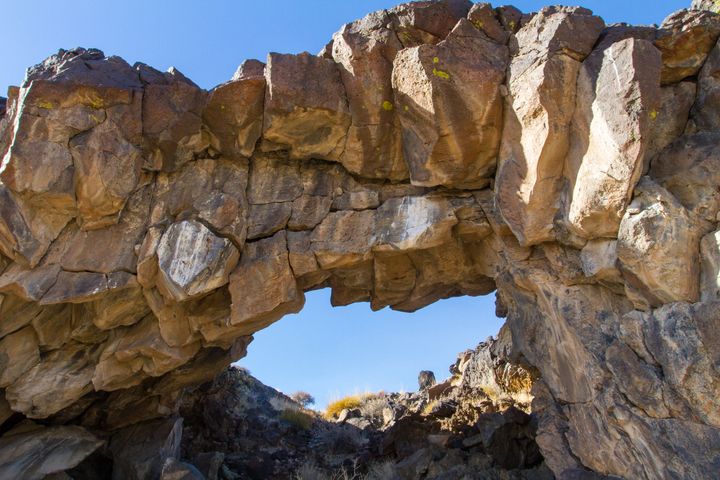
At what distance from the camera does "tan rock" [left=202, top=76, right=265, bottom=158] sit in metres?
8.45

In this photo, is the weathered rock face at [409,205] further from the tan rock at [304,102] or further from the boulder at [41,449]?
the boulder at [41,449]

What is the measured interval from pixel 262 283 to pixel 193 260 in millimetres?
1098

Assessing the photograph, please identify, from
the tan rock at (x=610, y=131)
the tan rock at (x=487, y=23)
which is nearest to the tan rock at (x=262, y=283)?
the tan rock at (x=610, y=131)

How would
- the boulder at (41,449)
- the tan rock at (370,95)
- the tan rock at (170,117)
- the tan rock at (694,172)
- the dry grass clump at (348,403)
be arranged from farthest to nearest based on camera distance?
1. the dry grass clump at (348,403)
2. the boulder at (41,449)
3. the tan rock at (170,117)
4. the tan rock at (370,95)
5. the tan rock at (694,172)

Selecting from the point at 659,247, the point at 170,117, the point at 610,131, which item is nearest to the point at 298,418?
the point at 170,117

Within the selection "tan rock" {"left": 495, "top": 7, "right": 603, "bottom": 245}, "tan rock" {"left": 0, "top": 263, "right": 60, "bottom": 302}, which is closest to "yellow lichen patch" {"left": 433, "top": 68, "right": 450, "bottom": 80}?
"tan rock" {"left": 495, "top": 7, "right": 603, "bottom": 245}

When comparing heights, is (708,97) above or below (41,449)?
above

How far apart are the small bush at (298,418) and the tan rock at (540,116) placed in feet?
40.4

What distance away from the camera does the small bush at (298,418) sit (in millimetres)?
17714

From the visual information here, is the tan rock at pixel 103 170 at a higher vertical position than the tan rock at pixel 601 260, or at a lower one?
higher

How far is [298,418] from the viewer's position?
1798cm

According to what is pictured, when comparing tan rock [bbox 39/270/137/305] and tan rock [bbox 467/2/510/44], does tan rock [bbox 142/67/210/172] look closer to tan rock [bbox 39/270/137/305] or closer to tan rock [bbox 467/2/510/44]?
tan rock [bbox 39/270/137/305]

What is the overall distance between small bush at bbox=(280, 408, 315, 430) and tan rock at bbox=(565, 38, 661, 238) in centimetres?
1307

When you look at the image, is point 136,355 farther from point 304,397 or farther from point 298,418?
point 304,397
